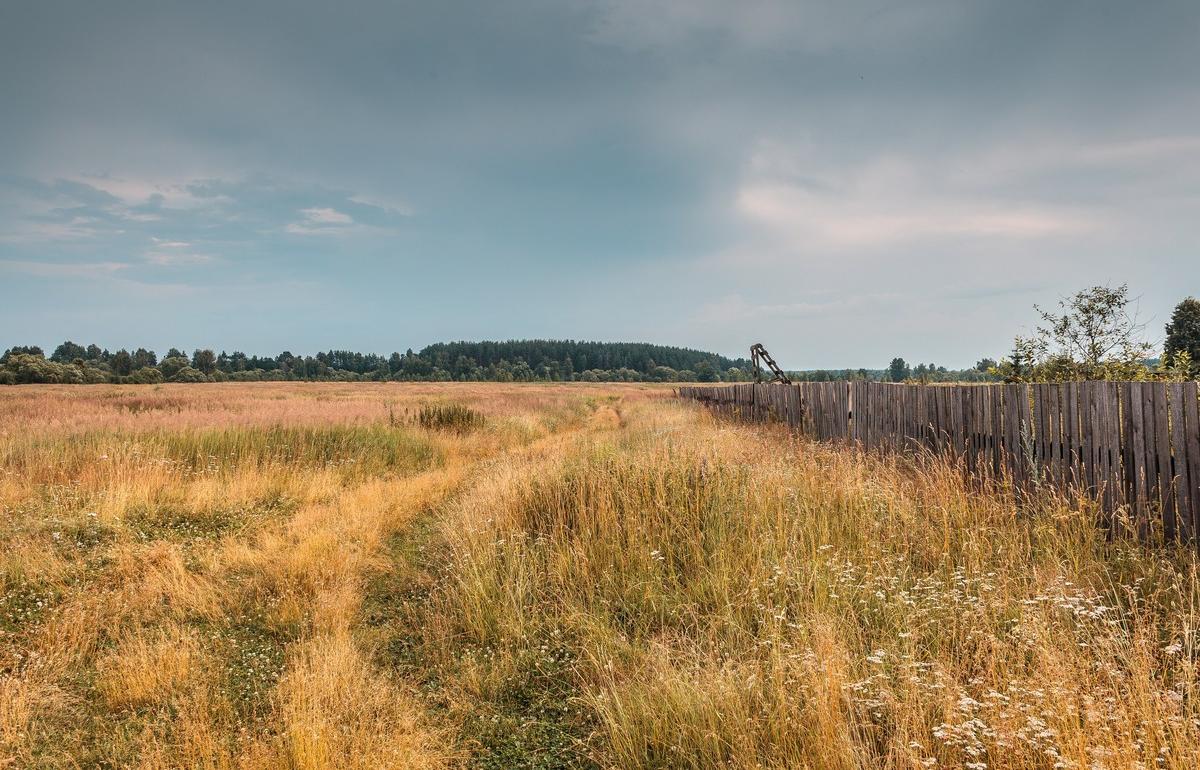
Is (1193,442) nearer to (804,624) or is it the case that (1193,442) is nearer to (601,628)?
(804,624)

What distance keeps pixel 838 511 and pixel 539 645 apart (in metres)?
3.23

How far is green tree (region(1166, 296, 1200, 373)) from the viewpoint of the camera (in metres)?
37.7

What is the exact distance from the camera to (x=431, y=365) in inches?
5576

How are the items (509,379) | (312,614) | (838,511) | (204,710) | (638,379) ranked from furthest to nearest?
1. (638,379)
2. (509,379)
3. (838,511)
4. (312,614)
5. (204,710)

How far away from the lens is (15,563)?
4.93 meters

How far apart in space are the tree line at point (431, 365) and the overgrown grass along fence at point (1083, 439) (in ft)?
274

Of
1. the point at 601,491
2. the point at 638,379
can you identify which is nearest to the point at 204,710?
the point at 601,491

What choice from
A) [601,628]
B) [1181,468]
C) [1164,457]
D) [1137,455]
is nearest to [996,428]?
[1137,455]

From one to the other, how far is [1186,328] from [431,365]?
134 metres

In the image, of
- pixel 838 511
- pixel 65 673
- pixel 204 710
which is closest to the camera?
pixel 204 710

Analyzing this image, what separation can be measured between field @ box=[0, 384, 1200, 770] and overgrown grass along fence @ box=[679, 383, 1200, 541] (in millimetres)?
424

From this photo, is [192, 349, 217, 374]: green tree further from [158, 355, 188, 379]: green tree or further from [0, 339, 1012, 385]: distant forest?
[158, 355, 188, 379]: green tree

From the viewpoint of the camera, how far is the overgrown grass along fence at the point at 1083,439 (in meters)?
4.59

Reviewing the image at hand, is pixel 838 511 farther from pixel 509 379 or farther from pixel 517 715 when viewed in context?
pixel 509 379
